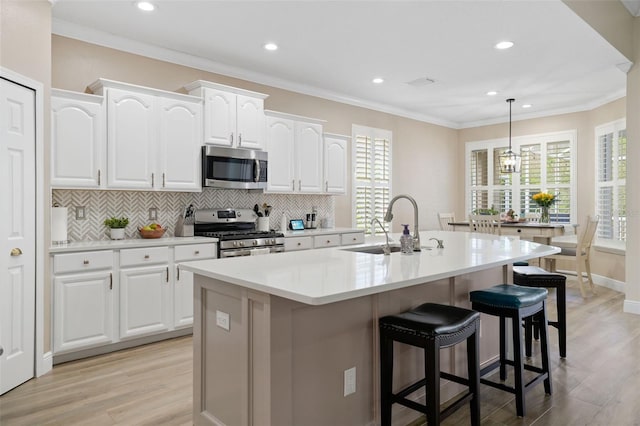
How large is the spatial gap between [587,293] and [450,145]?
3660 millimetres

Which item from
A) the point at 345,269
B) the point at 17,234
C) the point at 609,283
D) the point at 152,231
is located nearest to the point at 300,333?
the point at 345,269

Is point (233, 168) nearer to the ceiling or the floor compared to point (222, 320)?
nearer to the ceiling

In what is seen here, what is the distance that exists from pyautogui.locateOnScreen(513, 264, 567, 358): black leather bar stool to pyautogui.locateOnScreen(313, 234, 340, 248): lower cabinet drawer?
2.21 m

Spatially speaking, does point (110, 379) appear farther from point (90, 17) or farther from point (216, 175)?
point (90, 17)

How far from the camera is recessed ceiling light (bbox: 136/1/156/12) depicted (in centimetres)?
341

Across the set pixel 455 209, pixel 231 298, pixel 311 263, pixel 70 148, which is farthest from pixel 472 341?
pixel 455 209

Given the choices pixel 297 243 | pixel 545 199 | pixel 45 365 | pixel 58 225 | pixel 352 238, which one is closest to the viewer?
pixel 45 365

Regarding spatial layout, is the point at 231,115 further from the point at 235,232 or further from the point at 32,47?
the point at 32,47

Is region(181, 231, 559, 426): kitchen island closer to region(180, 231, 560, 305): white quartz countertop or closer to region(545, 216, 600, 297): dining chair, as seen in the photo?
region(180, 231, 560, 305): white quartz countertop

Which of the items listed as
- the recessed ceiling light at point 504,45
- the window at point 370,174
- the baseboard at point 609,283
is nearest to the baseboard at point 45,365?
the window at point 370,174

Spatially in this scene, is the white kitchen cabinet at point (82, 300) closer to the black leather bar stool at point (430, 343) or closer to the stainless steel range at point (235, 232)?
the stainless steel range at point (235, 232)

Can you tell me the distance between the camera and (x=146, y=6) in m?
3.46

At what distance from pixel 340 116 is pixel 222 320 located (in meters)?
4.62

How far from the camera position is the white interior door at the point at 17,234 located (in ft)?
9.11
